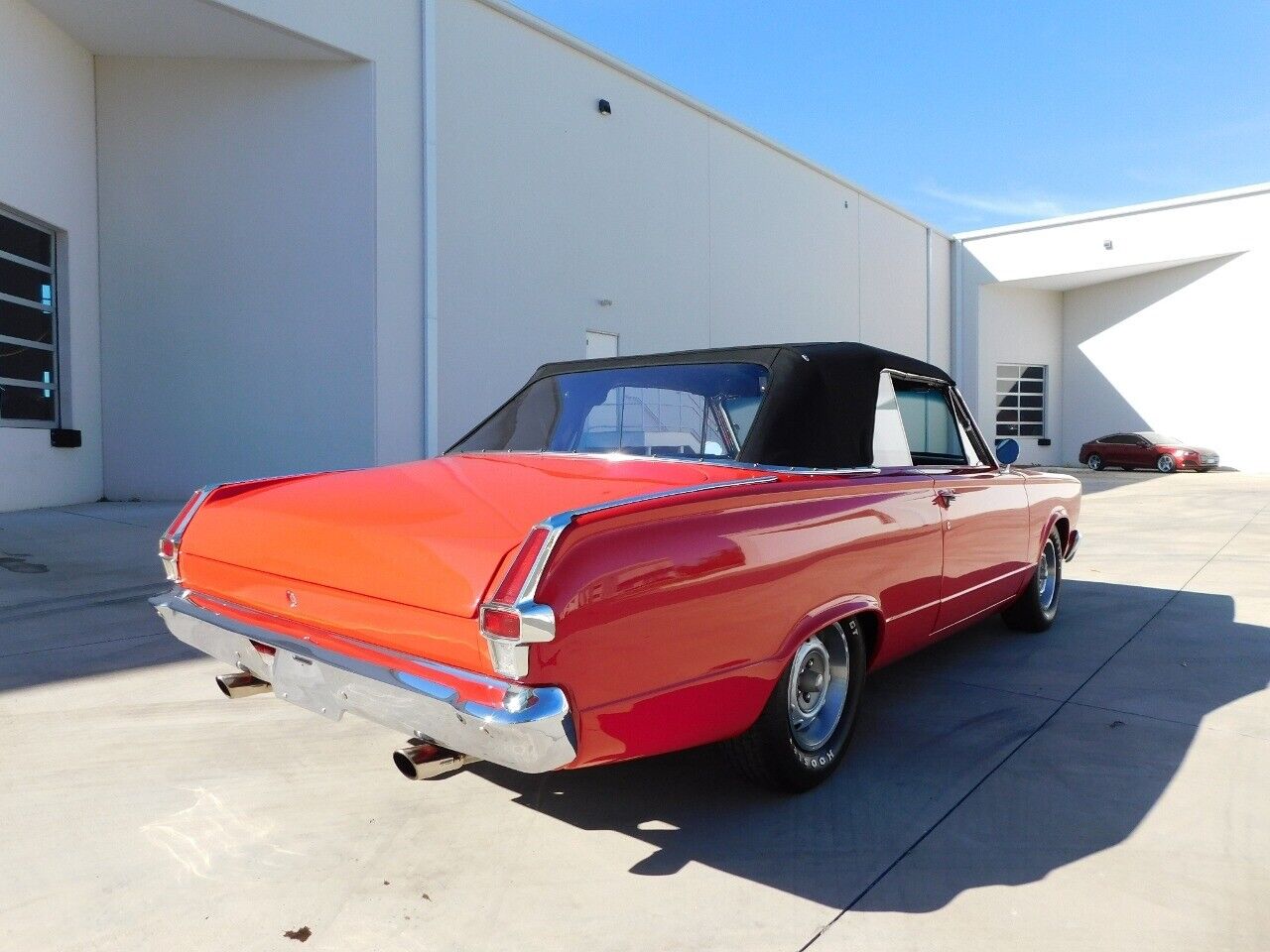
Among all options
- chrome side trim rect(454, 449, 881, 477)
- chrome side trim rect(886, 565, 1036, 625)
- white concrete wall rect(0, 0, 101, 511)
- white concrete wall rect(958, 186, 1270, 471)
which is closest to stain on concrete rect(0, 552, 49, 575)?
white concrete wall rect(0, 0, 101, 511)

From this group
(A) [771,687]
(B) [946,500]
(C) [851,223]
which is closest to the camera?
(A) [771,687]

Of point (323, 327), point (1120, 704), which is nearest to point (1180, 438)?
point (323, 327)

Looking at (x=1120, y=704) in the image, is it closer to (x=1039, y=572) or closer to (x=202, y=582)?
(x=1039, y=572)

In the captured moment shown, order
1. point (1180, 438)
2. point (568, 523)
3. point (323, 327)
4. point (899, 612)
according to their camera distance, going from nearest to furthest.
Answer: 1. point (568, 523)
2. point (899, 612)
3. point (323, 327)
4. point (1180, 438)

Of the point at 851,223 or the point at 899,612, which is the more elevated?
the point at 851,223

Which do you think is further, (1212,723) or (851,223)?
(851,223)

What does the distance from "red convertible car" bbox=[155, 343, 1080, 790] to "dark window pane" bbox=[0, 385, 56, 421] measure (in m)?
9.20

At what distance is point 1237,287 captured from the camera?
77.9 ft

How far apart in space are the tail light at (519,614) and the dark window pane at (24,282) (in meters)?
11.2

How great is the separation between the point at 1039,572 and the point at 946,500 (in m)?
1.91

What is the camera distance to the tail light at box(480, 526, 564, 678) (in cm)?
199

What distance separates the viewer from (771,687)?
258cm

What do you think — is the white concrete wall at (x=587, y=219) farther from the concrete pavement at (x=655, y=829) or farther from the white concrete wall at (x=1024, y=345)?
the concrete pavement at (x=655, y=829)

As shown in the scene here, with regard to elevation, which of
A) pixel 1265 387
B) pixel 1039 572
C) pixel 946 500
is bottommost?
pixel 1039 572
